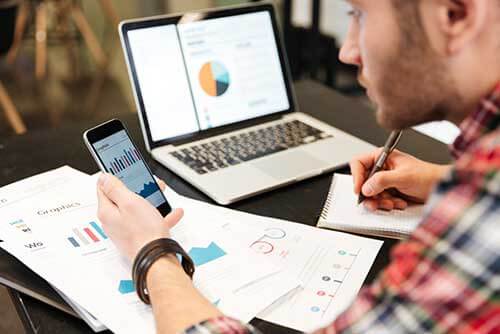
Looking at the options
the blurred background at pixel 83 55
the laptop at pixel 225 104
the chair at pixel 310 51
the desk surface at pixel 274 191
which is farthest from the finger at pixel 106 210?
the chair at pixel 310 51

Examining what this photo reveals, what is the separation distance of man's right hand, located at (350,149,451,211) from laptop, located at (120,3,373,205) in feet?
0.41

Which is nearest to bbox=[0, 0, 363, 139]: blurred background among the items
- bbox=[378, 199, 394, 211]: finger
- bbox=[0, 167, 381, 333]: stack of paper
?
bbox=[0, 167, 381, 333]: stack of paper

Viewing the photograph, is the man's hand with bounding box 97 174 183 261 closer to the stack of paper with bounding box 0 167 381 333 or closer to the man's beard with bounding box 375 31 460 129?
the stack of paper with bounding box 0 167 381 333

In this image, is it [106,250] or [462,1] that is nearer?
[462,1]

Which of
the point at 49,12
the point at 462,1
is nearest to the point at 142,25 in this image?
the point at 462,1

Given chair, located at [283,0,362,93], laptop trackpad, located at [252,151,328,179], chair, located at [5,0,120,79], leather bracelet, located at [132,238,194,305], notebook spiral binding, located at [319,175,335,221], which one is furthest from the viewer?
chair, located at [5,0,120,79]

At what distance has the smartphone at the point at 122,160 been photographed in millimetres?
824

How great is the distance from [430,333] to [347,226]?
1.34ft

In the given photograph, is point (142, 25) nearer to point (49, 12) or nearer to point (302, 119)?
point (302, 119)

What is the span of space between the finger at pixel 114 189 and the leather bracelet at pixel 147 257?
0.08 metres

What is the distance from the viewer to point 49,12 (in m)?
4.15

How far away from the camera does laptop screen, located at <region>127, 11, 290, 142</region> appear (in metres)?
1.11

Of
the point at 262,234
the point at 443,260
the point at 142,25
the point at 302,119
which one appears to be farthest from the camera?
the point at 302,119

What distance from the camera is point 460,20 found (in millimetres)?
531
